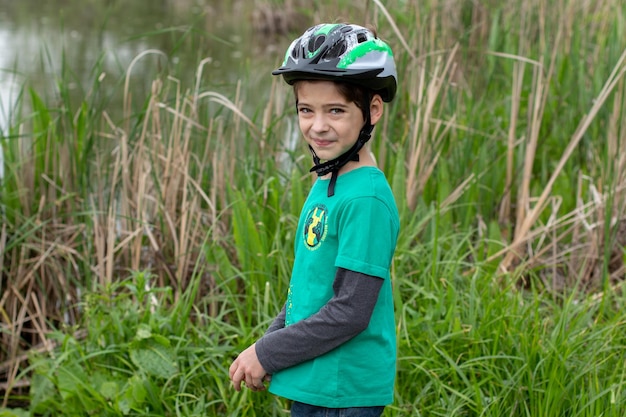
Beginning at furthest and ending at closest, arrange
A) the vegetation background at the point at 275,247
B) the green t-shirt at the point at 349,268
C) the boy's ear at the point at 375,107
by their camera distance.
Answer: the vegetation background at the point at 275,247 < the boy's ear at the point at 375,107 < the green t-shirt at the point at 349,268

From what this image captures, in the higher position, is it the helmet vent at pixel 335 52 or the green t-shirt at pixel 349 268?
the helmet vent at pixel 335 52

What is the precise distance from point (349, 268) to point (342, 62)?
1.16ft

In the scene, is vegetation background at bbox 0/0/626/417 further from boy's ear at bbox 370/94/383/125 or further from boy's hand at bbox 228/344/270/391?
boy's ear at bbox 370/94/383/125

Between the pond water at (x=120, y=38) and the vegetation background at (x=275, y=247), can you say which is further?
the pond water at (x=120, y=38)

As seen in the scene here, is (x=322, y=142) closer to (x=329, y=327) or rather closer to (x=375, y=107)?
(x=375, y=107)

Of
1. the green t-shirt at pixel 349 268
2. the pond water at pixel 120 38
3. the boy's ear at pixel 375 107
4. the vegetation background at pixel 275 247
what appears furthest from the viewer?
the pond water at pixel 120 38

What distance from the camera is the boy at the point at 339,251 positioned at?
147 centimetres

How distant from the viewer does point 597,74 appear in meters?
3.66

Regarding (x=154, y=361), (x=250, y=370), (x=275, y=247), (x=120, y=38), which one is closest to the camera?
(x=250, y=370)

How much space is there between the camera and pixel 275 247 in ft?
8.94

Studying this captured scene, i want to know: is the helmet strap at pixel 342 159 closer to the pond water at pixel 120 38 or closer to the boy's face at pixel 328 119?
the boy's face at pixel 328 119

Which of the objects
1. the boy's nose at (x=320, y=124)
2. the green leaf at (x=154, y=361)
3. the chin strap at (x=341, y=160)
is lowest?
the green leaf at (x=154, y=361)

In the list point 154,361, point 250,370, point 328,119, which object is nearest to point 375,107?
point 328,119

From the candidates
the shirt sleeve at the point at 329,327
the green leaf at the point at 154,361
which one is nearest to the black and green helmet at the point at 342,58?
the shirt sleeve at the point at 329,327
